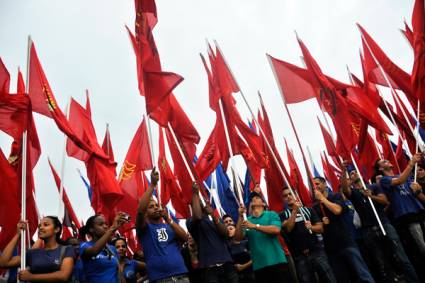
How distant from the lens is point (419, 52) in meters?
7.86

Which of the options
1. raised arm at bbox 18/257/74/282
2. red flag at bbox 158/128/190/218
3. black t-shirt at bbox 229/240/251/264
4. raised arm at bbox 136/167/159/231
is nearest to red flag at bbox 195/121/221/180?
red flag at bbox 158/128/190/218

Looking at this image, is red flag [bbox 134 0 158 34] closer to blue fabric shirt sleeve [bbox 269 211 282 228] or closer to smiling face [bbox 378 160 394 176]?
blue fabric shirt sleeve [bbox 269 211 282 228]

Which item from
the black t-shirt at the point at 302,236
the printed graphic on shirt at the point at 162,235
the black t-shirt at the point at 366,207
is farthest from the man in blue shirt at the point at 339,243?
the printed graphic on shirt at the point at 162,235

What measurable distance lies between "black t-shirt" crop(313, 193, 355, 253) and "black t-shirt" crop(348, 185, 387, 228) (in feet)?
2.02

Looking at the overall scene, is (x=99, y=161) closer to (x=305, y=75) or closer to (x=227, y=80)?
(x=227, y=80)

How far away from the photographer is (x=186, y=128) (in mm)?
7664

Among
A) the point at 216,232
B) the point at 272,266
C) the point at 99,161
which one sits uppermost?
the point at 99,161

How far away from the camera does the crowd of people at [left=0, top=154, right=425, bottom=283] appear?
14.7 feet

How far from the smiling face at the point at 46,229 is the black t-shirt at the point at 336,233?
12.4ft

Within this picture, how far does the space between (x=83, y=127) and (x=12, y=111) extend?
2329mm

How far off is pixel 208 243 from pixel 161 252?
77 cm

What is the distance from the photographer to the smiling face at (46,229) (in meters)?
4.28

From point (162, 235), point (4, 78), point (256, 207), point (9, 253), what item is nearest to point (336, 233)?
point (256, 207)

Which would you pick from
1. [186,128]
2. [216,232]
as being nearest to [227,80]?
[186,128]
